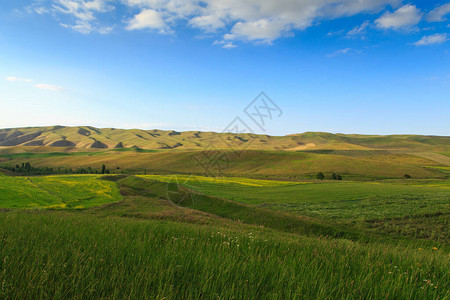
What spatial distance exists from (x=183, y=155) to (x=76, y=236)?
135275 mm

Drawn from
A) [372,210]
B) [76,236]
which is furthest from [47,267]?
[372,210]

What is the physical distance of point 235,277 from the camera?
9.25ft

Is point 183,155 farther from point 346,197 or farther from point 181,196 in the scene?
point 346,197

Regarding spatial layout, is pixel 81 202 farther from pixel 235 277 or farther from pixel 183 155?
pixel 183 155

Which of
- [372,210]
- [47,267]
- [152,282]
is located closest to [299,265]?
[152,282]

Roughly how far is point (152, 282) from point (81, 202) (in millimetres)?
35412

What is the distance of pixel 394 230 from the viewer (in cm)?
2092

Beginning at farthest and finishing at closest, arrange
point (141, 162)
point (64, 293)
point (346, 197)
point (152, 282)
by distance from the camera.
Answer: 1. point (141, 162)
2. point (346, 197)
3. point (152, 282)
4. point (64, 293)

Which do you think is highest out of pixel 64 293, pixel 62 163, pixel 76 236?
pixel 64 293

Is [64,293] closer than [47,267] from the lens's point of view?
Yes

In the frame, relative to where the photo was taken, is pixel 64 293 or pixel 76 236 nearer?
pixel 64 293

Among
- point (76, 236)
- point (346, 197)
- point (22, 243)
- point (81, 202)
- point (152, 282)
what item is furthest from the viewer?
point (346, 197)

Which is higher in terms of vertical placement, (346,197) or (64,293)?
(64,293)

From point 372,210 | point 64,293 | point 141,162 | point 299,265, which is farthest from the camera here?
point 141,162
